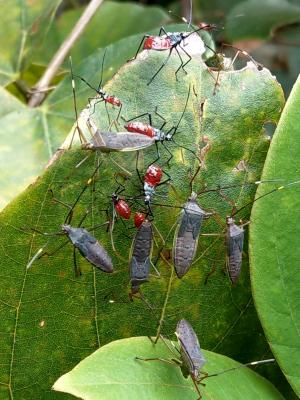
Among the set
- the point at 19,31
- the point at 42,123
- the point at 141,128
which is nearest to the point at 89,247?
the point at 141,128

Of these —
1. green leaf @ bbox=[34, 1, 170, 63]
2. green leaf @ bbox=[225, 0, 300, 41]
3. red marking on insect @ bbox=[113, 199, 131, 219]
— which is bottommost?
green leaf @ bbox=[225, 0, 300, 41]

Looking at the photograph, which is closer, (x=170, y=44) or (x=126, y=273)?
(x=126, y=273)

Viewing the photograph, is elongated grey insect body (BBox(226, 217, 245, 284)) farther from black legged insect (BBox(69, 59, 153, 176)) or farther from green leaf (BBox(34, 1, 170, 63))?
green leaf (BBox(34, 1, 170, 63))

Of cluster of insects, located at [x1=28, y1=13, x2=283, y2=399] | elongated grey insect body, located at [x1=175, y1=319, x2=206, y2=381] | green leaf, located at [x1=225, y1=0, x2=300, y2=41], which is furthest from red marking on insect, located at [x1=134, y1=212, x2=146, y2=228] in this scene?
green leaf, located at [x1=225, y1=0, x2=300, y2=41]

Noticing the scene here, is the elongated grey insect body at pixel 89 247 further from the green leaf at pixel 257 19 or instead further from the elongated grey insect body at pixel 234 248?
the green leaf at pixel 257 19

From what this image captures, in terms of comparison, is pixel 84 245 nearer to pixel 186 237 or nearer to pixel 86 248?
pixel 86 248

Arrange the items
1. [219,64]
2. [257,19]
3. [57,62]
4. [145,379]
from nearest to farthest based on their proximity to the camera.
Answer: [145,379] < [219,64] < [57,62] < [257,19]

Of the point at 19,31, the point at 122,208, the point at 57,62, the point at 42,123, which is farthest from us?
the point at 19,31
